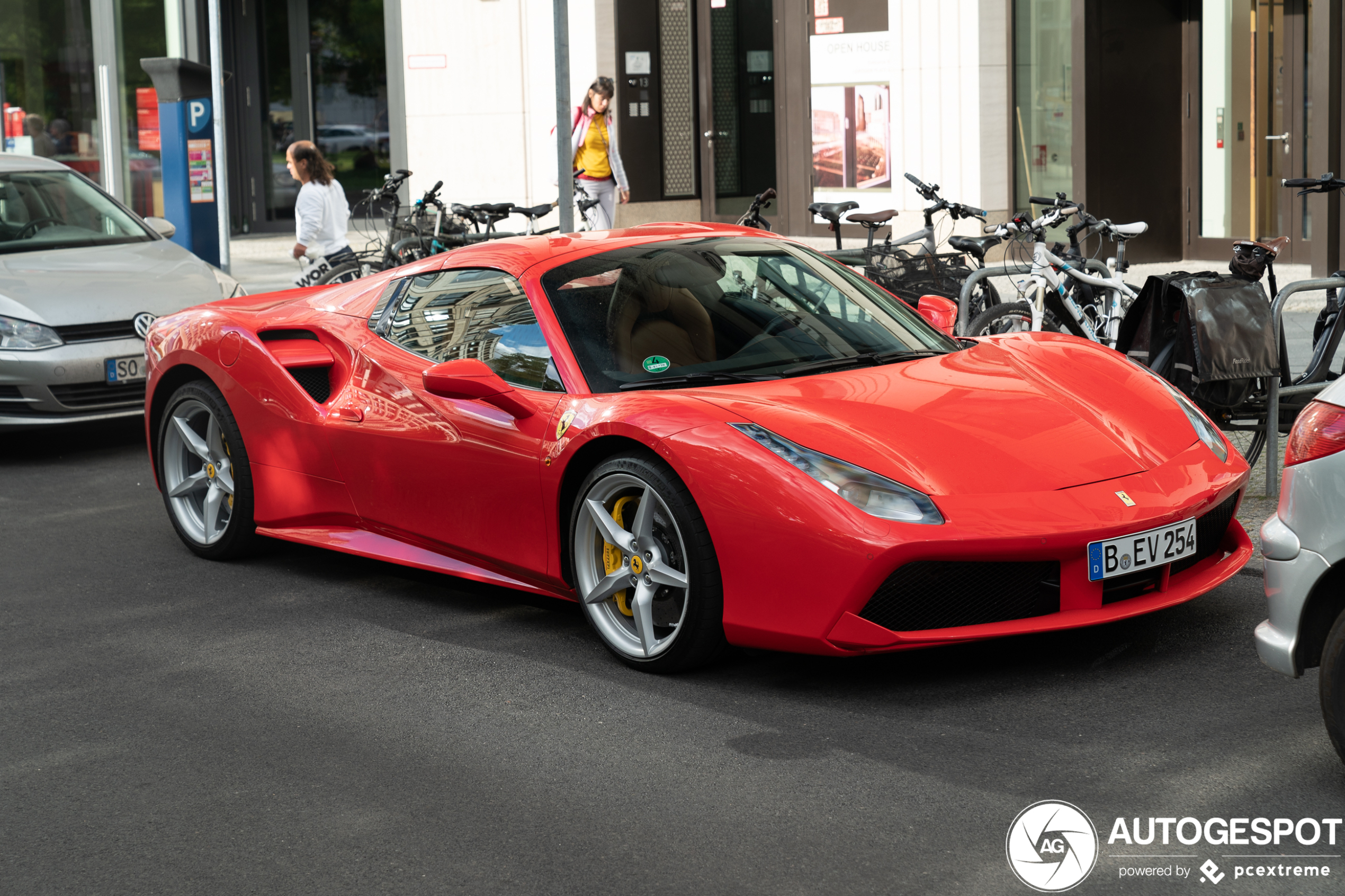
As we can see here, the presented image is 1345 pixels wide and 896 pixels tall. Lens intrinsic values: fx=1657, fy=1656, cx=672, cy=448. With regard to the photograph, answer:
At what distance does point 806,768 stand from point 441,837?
935mm

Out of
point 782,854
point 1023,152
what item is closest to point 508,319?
point 782,854

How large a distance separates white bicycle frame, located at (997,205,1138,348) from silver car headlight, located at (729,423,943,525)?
441 centimetres

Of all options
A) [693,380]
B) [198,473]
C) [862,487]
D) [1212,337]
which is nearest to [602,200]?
[198,473]

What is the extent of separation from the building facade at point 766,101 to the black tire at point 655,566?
10.5m

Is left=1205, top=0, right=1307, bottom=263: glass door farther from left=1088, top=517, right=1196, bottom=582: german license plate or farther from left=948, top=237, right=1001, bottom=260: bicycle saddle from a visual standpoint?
left=1088, top=517, right=1196, bottom=582: german license plate

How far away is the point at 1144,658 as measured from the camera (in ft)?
15.9

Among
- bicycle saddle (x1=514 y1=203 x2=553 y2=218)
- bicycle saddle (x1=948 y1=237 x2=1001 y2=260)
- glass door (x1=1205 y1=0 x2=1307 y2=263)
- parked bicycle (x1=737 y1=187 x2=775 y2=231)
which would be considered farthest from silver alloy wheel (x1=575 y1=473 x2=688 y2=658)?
glass door (x1=1205 y1=0 x2=1307 y2=263)

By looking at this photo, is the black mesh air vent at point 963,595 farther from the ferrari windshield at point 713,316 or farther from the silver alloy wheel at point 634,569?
the ferrari windshield at point 713,316

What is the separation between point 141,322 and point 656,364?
4.95 metres

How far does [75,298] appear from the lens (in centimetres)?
927

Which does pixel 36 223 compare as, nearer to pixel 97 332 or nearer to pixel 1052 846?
pixel 97 332

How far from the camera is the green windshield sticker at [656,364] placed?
209 inches

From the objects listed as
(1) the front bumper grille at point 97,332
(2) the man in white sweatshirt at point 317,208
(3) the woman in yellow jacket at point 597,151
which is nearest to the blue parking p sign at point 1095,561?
(1) the front bumper grille at point 97,332

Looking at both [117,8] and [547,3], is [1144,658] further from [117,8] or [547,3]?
[117,8]
